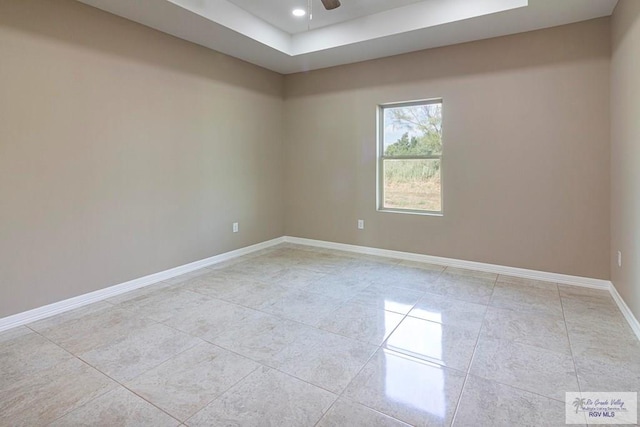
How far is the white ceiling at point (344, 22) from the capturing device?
3031 mm

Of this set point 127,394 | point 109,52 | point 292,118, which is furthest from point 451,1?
point 127,394

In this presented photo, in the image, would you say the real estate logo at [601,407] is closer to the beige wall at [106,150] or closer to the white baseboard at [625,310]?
the white baseboard at [625,310]

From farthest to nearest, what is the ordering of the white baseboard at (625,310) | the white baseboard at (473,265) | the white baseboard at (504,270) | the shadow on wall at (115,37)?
the white baseboard at (473,265)
the white baseboard at (504,270)
the shadow on wall at (115,37)
the white baseboard at (625,310)

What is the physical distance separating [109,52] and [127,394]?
9.50ft

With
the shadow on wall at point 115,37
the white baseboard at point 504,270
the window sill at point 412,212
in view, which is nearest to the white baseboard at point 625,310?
the white baseboard at point 504,270

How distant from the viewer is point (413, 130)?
4309 mm

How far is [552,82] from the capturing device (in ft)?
11.0

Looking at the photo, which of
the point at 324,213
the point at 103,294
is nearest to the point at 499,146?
the point at 324,213

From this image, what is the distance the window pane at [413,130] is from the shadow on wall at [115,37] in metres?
2.04

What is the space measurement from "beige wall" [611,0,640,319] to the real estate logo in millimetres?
979

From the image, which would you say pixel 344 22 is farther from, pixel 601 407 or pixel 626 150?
pixel 601 407

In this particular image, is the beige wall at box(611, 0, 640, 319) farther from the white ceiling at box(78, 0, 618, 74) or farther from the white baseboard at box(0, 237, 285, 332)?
the white baseboard at box(0, 237, 285, 332)

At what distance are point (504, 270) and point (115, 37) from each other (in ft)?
15.0

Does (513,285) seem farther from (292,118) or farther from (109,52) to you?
(109,52)
